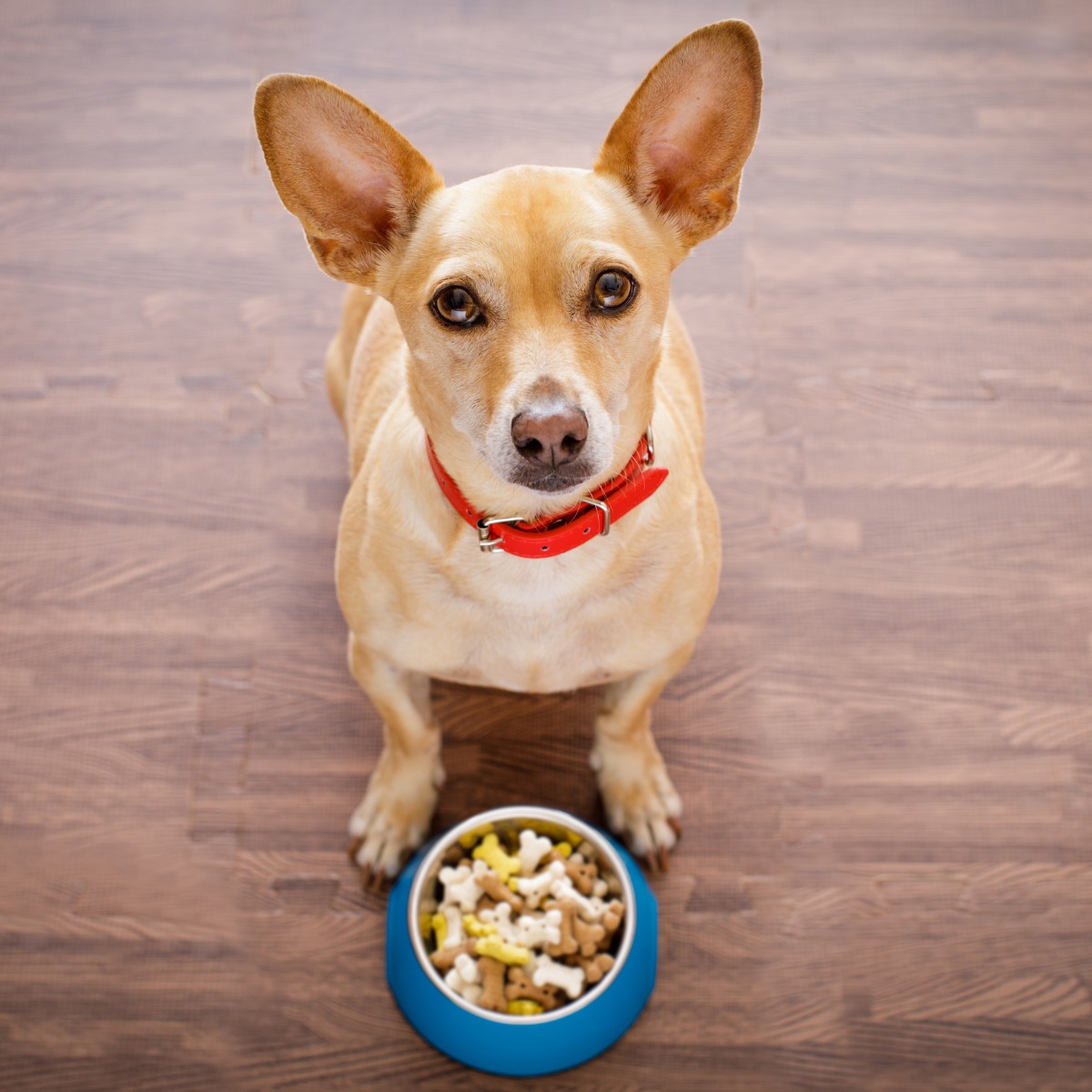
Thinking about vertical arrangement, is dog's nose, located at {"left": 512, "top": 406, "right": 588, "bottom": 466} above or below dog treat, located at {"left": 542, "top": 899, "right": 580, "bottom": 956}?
above

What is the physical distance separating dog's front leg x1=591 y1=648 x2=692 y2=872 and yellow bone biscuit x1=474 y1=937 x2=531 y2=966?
0.47 metres

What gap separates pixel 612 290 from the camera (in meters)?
1.62

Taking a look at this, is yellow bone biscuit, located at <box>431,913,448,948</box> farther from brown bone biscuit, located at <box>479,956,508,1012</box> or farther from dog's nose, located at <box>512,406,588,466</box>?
dog's nose, located at <box>512,406,588,466</box>

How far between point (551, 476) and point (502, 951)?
1106 mm

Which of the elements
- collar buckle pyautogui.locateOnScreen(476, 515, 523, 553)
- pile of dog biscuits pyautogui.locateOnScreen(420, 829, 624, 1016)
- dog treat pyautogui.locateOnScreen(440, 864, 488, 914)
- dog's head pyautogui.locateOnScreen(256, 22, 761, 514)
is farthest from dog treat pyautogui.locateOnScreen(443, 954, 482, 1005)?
dog's head pyautogui.locateOnScreen(256, 22, 761, 514)

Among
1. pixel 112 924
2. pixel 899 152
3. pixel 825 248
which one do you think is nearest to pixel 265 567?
pixel 112 924

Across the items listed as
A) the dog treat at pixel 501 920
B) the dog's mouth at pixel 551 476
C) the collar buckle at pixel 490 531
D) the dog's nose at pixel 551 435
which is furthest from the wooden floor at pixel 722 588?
the dog's nose at pixel 551 435

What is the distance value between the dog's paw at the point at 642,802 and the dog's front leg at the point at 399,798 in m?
0.43

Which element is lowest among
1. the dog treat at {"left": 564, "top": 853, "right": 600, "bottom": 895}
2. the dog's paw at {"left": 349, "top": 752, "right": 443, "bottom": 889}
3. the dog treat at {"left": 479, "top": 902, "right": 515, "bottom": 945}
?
the dog's paw at {"left": 349, "top": 752, "right": 443, "bottom": 889}

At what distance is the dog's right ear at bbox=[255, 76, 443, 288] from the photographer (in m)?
1.53

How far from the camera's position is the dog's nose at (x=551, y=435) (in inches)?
59.7

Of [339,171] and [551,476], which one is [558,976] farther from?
[339,171]

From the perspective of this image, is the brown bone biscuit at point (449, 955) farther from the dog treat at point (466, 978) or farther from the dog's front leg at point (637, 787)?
the dog's front leg at point (637, 787)

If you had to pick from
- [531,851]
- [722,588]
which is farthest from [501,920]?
[722,588]
